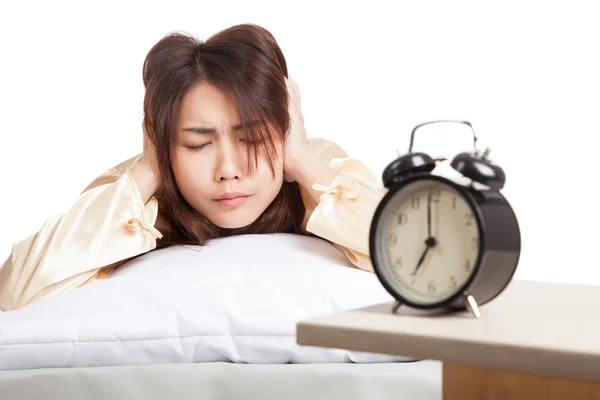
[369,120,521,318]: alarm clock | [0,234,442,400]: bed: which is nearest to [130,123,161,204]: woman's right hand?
[0,234,442,400]: bed

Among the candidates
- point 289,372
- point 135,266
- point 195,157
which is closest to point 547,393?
point 289,372

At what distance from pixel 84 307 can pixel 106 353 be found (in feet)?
0.35

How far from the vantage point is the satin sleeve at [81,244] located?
1987 mm

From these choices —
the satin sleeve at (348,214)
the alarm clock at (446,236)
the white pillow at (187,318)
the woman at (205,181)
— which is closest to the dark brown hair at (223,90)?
the woman at (205,181)

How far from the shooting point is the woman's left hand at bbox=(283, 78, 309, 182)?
2.12 metres

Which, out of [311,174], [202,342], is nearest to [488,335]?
[202,342]

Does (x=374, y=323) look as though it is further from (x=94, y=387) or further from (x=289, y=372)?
(x=94, y=387)

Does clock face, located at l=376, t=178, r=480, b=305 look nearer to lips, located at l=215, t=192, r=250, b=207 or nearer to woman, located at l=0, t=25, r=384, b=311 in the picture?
woman, located at l=0, t=25, r=384, b=311

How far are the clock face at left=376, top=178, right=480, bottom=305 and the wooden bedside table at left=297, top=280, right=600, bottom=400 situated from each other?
3cm

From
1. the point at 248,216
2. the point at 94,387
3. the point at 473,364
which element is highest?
the point at 473,364

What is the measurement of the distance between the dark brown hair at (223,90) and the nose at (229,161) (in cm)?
3

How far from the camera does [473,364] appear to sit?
829mm

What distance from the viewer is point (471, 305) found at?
0.96 meters

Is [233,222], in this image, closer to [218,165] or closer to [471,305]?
[218,165]
